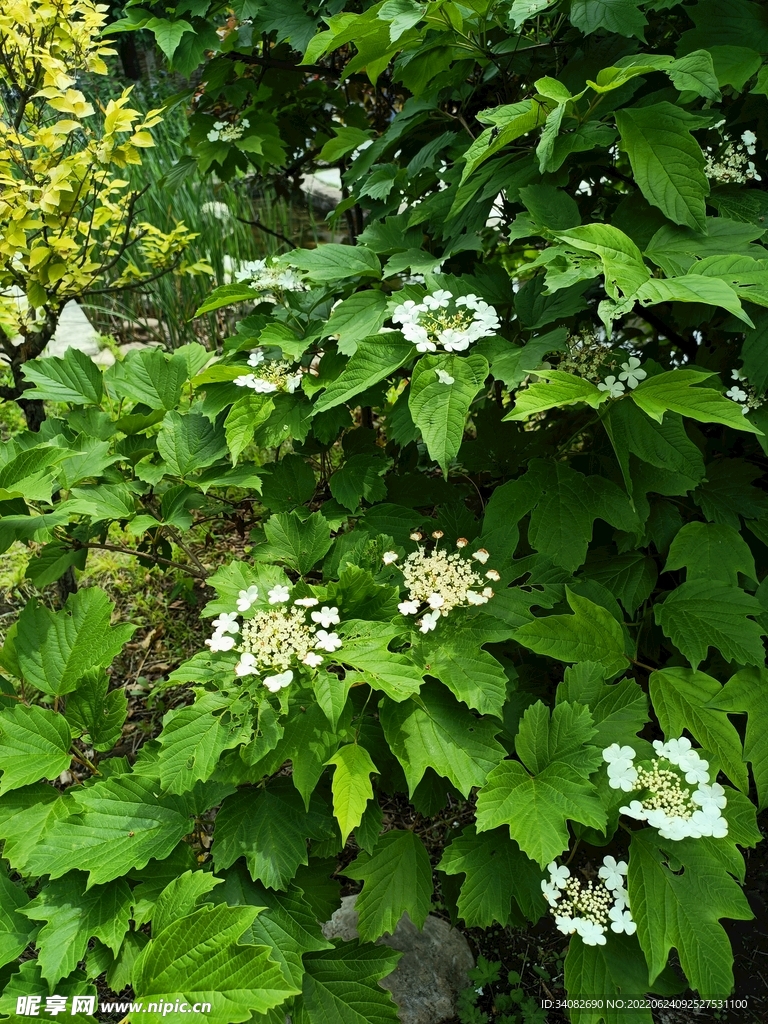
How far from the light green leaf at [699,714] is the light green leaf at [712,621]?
0.05 metres

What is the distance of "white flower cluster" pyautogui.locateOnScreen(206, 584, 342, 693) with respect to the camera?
1.23 meters

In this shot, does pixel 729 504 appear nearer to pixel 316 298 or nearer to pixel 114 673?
pixel 316 298

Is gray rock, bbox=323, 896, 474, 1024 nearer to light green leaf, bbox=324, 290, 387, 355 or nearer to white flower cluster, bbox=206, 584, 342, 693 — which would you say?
white flower cluster, bbox=206, 584, 342, 693

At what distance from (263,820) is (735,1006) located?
1.28 meters

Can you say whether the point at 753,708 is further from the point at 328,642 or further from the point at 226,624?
the point at 226,624

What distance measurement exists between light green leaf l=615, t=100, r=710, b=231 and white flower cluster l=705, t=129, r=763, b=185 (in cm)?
19

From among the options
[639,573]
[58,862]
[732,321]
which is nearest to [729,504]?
[639,573]

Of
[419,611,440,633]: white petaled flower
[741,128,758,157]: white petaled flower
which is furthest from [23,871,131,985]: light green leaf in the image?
[741,128,758,157]: white petaled flower

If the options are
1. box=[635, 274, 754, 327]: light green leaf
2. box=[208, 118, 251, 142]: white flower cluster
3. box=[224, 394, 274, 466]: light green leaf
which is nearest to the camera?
box=[635, 274, 754, 327]: light green leaf

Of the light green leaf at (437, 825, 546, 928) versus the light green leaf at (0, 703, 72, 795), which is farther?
the light green leaf at (0, 703, 72, 795)

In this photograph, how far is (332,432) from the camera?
5.59 ft

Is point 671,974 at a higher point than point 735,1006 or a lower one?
higher

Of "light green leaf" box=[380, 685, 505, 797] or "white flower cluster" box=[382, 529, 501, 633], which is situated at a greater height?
"white flower cluster" box=[382, 529, 501, 633]

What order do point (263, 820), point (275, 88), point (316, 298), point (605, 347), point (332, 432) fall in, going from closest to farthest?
point (263, 820) < point (605, 347) < point (332, 432) < point (316, 298) < point (275, 88)
